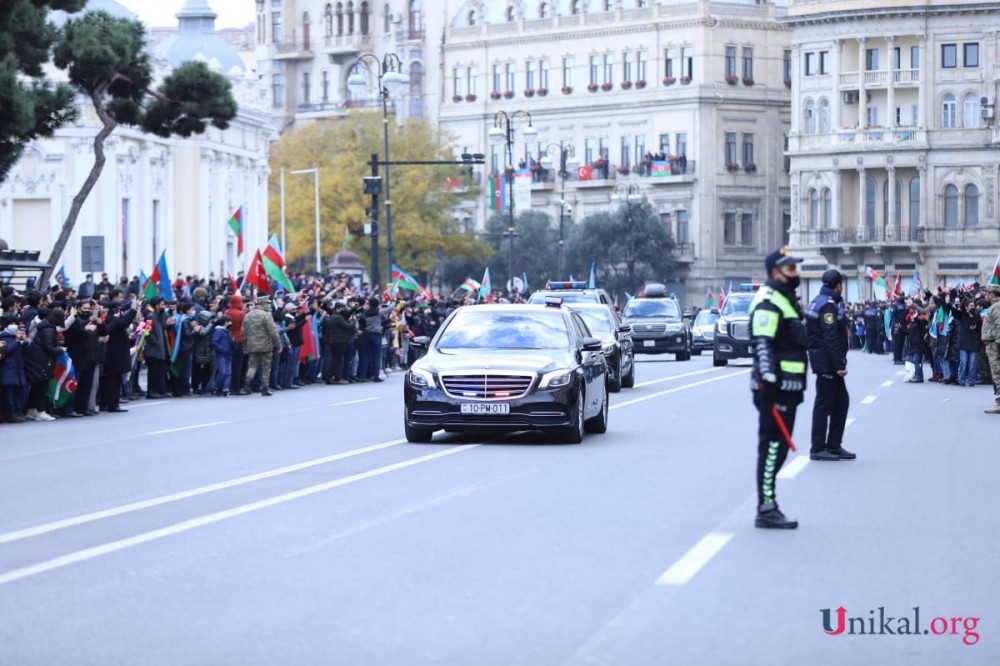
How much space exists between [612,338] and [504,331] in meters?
10.9

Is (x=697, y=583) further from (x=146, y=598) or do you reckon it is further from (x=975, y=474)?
(x=975, y=474)

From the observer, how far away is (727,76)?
116 m

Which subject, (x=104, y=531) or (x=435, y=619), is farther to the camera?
(x=104, y=531)

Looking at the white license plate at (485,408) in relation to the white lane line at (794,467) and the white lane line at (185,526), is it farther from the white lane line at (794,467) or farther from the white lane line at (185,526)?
the white lane line at (794,467)

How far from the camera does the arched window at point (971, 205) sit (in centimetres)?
10725

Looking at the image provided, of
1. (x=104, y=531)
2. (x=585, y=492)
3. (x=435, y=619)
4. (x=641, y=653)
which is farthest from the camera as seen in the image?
(x=585, y=492)

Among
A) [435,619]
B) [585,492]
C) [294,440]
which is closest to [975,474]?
[585,492]

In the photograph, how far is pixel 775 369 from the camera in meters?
13.4

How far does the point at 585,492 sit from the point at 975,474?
415cm

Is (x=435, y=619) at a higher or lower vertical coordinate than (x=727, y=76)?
lower

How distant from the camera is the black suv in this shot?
56.0 m

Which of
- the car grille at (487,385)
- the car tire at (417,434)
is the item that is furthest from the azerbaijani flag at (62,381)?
the car grille at (487,385)

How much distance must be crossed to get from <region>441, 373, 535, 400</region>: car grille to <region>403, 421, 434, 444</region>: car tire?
1.90ft

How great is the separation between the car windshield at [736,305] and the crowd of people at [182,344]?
326 inches
